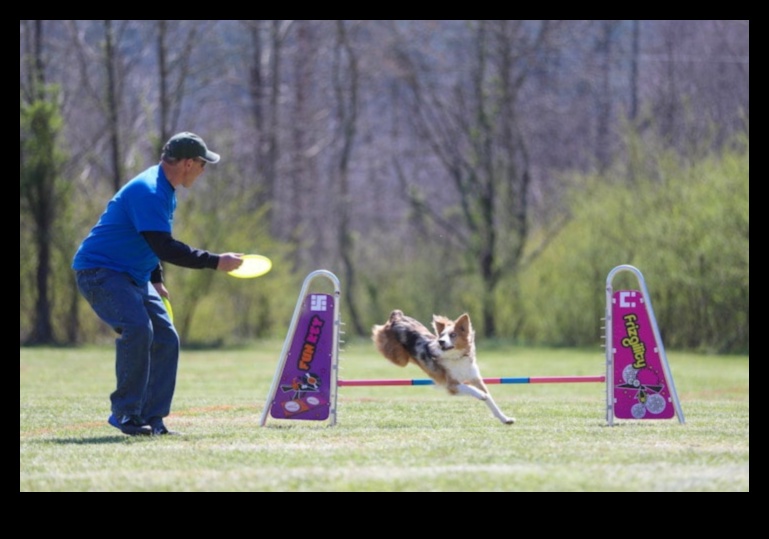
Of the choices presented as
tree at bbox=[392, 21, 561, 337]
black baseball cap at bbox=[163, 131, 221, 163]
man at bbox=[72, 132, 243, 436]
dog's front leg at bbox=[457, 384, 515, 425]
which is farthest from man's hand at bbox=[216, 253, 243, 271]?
tree at bbox=[392, 21, 561, 337]

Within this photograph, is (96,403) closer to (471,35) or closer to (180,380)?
(180,380)

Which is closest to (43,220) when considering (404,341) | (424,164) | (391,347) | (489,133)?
(489,133)

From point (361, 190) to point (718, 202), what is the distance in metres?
15.1

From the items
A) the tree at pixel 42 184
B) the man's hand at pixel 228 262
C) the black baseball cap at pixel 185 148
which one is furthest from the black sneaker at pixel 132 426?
the tree at pixel 42 184

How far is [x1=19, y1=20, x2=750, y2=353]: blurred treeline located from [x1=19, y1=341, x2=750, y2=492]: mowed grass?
1245cm

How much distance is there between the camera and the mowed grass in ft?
17.6

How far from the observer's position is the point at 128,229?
7.12 metres

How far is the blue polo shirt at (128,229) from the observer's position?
7019 mm

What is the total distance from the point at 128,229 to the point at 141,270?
1.00ft

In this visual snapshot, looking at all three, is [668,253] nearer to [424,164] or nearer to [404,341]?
[424,164]

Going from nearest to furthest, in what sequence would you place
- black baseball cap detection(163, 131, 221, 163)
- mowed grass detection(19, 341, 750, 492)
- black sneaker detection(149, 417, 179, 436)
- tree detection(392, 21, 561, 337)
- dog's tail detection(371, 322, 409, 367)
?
mowed grass detection(19, 341, 750, 492)
black baseball cap detection(163, 131, 221, 163)
black sneaker detection(149, 417, 179, 436)
dog's tail detection(371, 322, 409, 367)
tree detection(392, 21, 561, 337)

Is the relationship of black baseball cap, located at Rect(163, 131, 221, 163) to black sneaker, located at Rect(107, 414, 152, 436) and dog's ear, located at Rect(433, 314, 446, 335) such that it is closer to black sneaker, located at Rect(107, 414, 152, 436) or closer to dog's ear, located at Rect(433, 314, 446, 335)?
black sneaker, located at Rect(107, 414, 152, 436)

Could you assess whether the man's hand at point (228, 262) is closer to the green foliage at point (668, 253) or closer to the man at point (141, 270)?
the man at point (141, 270)

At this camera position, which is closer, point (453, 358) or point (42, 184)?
point (453, 358)
